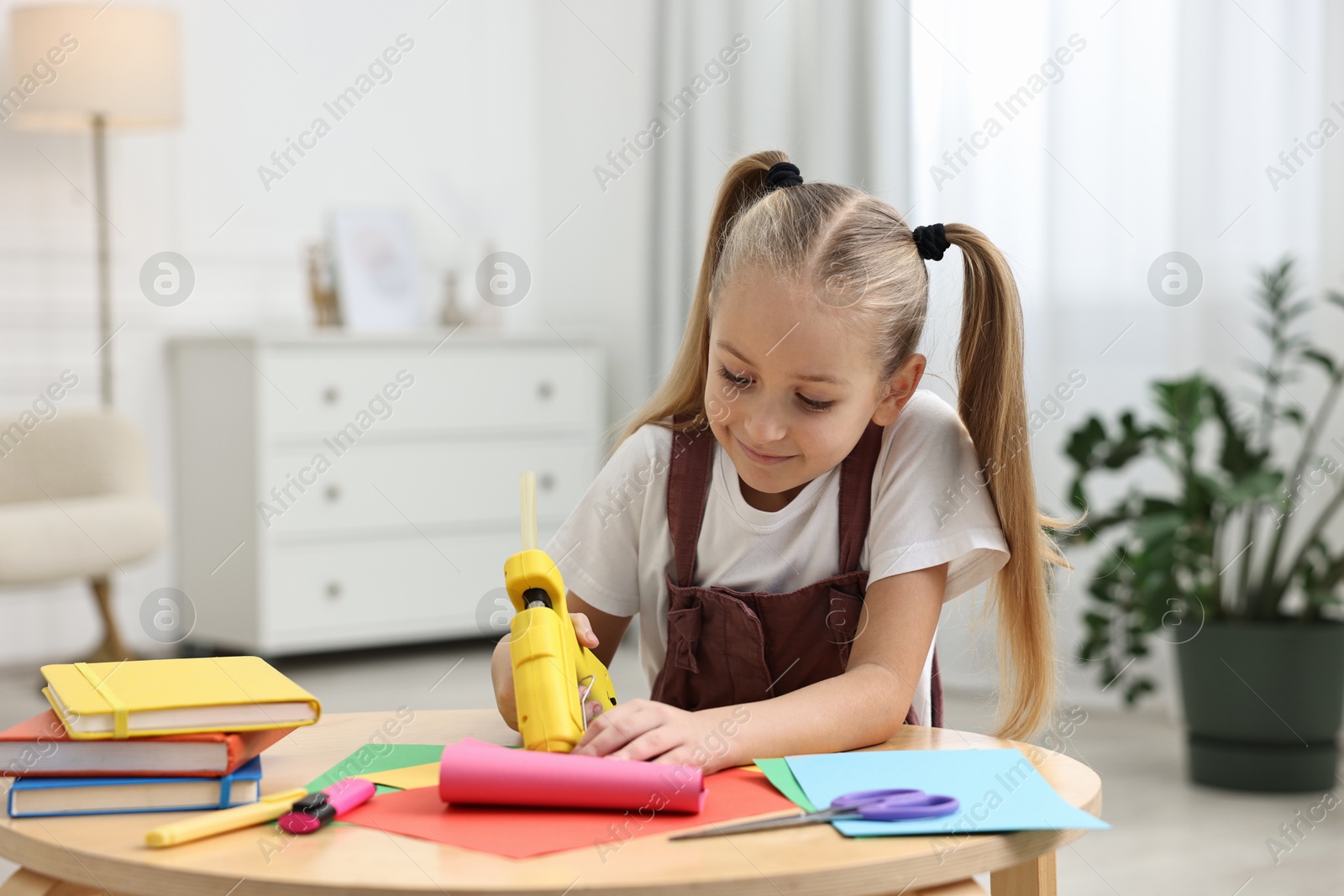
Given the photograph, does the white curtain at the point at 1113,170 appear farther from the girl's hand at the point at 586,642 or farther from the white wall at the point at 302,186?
the girl's hand at the point at 586,642

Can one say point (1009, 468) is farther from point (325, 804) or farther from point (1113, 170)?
point (1113, 170)

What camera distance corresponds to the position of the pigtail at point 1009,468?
3.58ft

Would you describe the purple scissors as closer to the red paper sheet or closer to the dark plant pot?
the red paper sheet

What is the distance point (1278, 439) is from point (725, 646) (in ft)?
6.53

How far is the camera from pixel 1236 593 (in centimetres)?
241

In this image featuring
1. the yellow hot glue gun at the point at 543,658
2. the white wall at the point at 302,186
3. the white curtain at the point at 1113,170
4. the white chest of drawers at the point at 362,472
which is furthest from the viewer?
the white wall at the point at 302,186

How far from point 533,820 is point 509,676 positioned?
0.87 ft

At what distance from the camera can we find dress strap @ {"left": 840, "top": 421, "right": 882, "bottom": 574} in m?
1.16

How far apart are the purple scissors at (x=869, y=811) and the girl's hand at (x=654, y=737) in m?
0.11

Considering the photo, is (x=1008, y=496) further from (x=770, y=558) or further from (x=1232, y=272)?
(x=1232, y=272)

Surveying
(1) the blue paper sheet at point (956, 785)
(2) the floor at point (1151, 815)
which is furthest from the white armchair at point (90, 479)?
(1) the blue paper sheet at point (956, 785)

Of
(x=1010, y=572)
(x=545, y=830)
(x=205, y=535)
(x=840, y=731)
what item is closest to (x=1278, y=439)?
(x=1010, y=572)

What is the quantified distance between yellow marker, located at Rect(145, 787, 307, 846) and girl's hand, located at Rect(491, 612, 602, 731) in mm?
215

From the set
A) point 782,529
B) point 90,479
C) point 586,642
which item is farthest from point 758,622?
point 90,479
